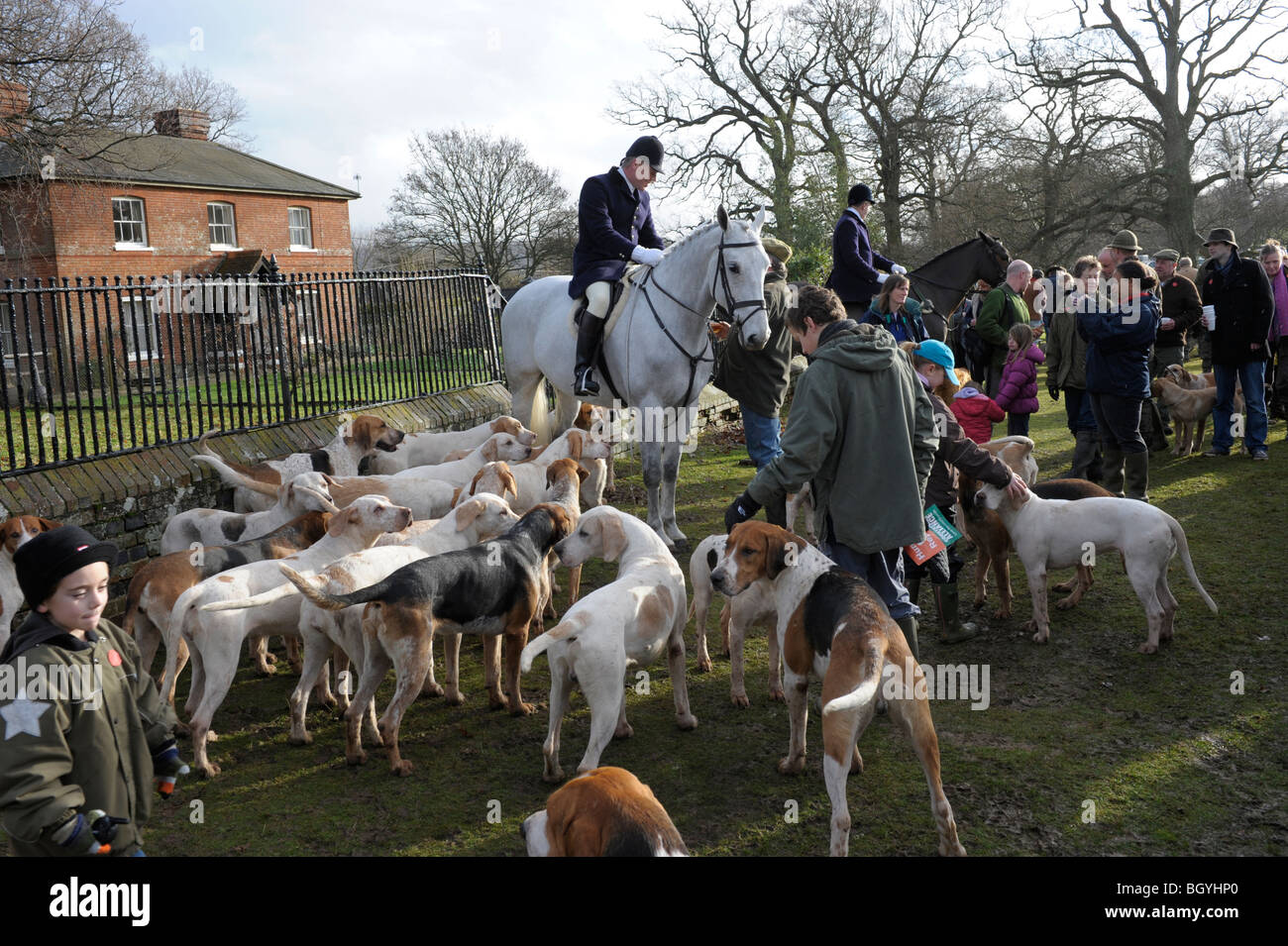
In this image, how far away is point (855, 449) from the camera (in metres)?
4.37

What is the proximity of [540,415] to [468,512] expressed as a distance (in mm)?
4795

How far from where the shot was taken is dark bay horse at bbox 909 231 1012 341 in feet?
42.6

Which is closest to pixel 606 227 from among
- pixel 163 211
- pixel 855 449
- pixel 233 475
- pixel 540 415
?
pixel 540 415

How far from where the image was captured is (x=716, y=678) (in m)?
5.72

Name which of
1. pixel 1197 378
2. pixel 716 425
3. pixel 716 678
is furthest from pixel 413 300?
pixel 1197 378

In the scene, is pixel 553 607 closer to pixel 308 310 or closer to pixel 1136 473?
pixel 308 310

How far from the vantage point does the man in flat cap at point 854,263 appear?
10.0 metres

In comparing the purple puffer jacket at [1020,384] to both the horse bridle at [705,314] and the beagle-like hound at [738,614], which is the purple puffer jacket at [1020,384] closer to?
the horse bridle at [705,314]

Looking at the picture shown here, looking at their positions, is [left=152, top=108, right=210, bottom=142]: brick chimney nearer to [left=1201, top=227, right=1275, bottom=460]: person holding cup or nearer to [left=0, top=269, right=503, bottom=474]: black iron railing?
[left=0, top=269, right=503, bottom=474]: black iron railing

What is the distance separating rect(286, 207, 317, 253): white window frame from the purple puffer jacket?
30774 millimetres
